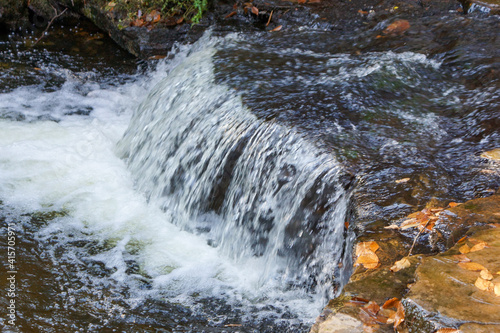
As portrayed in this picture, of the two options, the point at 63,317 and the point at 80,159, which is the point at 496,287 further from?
the point at 80,159

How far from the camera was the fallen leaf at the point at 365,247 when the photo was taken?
2.58 metres

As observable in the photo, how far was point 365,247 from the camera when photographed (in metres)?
2.60

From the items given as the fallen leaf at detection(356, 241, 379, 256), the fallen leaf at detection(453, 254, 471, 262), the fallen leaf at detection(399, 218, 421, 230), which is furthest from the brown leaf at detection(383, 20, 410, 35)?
the fallen leaf at detection(453, 254, 471, 262)

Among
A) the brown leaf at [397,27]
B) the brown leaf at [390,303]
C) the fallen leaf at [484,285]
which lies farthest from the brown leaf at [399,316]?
the brown leaf at [397,27]

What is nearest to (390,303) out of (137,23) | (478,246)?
(478,246)

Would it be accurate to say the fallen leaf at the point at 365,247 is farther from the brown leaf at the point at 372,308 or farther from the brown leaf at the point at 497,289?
the brown leaf at the point at 497,289

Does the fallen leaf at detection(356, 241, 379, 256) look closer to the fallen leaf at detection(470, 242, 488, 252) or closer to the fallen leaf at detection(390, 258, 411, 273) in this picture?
the fallen leaf at detection(390, 258, 411, 273)

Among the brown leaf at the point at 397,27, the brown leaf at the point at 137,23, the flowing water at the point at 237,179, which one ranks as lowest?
the flowing water at the point at 237,179

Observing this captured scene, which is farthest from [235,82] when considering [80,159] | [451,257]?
[451,257]

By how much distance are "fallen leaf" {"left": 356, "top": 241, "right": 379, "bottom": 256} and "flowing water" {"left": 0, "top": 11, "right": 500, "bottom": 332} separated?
0.15 meters

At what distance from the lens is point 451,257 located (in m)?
2.24

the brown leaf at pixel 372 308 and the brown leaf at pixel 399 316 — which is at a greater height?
the brown leaf at pixel 399 316

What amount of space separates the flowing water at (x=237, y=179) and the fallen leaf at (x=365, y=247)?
0.50 ft

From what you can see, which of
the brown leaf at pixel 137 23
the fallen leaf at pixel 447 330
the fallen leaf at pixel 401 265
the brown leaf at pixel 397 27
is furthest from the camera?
the brown leaf at pixel 137 23
